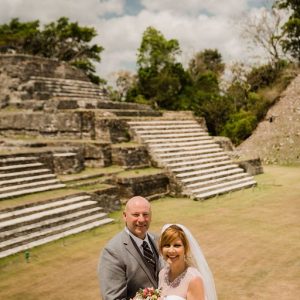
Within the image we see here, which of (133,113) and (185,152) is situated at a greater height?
(133,113)

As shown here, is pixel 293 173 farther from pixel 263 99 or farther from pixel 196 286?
pixel 196 286

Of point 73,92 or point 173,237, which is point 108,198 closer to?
point 173,237

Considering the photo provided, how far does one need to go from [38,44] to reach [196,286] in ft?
113

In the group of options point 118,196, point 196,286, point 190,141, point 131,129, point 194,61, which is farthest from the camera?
point 194,61

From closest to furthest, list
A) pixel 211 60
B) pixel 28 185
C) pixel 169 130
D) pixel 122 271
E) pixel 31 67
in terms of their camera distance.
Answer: pixel 122 271 → pixel 28 185 → pixel 169 130 → pixel 31 67 → pixel 211 60

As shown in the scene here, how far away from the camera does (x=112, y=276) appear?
118 inches

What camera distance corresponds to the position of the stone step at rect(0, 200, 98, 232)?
7867 millimetres

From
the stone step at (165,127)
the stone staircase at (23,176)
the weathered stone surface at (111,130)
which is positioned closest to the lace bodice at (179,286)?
the stone staircase at (23,176)

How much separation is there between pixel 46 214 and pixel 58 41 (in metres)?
28.6

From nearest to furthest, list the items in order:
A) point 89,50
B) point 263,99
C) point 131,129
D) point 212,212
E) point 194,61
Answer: point 212,212 → point 131,129 → point 263,99 → point 89,50 → point 194,61

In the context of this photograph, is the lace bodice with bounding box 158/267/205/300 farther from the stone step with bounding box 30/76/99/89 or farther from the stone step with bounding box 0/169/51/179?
the stone step with bounding box 30/76/99/89

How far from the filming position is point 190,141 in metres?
14.8

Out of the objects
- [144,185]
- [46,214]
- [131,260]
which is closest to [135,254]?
[131,260]

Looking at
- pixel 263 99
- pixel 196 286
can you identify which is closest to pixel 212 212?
pixel 196 286
